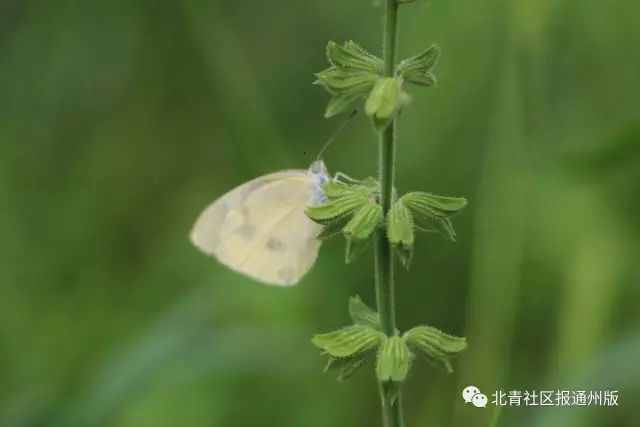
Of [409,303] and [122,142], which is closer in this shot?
[409,303]

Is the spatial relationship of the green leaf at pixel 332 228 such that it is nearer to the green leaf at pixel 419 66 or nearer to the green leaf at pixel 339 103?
the green leaf at pixel 339 103

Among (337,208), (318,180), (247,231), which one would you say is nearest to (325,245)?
(247,231)

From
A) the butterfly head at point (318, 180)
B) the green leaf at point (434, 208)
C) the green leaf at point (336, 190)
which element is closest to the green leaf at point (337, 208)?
the green leaf at point (336, 190)

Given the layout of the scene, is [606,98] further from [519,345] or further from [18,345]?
[18,345]

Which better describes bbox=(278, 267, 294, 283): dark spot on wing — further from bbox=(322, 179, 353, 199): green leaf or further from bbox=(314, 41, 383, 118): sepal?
bbox=(314, 41, 383, 118): sepal

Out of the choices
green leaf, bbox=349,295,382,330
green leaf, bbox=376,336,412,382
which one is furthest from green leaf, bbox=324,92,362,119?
green leaf, bbox=376,336,412,382

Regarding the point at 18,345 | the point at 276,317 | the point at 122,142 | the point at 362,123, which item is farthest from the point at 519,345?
the point at 122,142
